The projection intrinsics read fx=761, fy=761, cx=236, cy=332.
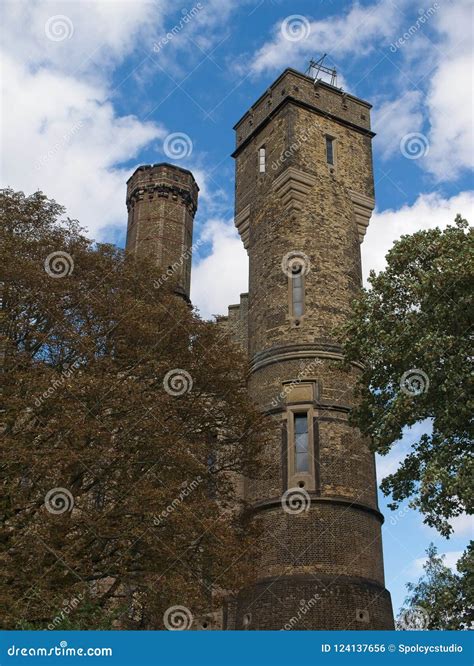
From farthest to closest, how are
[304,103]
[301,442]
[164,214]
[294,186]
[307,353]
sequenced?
1. [164,214]
2. [304,103]
3. [294,186]
4. [307,353]
5. [301,442]

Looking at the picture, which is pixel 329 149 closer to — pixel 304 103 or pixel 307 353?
pixel 304 103

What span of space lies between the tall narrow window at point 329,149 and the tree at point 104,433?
30.0ft

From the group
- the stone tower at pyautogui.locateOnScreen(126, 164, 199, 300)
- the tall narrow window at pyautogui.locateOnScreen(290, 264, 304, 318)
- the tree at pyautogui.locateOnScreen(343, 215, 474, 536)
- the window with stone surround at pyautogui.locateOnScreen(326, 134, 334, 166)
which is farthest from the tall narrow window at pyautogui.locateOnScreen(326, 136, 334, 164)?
the stone tower at pyautogui.locateOnScreen(126, 164, 199, 300)

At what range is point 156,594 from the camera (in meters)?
14.6

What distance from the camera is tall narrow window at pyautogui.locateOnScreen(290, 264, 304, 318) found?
22891mm

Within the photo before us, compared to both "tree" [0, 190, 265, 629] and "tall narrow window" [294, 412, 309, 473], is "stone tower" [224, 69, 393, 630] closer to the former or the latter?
"tall narrow window" [294, 412, 309, 473]

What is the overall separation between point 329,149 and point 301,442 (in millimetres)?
10438

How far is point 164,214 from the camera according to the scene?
39.8 metres

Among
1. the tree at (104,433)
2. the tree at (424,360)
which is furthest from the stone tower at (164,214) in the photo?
the tree at (424,360)

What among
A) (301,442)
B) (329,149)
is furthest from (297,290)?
(329,149)

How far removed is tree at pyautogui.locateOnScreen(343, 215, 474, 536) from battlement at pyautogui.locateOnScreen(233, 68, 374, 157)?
9799 mm

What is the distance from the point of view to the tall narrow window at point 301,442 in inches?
819
